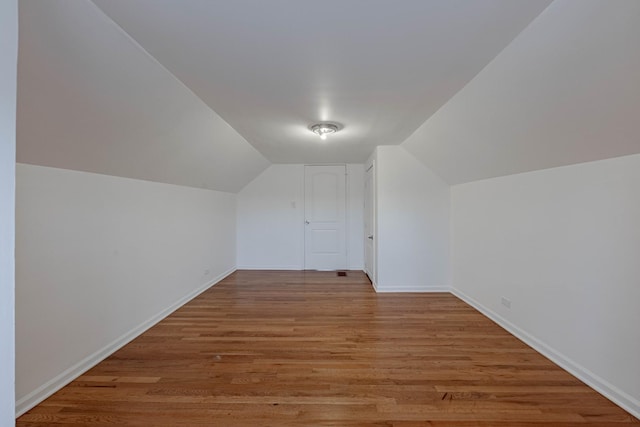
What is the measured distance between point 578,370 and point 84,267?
3.75 m

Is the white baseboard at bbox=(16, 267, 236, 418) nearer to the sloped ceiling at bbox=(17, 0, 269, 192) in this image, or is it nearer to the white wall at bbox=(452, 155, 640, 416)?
the sloped ceiling at bbox=(17, 0, 269, 192)

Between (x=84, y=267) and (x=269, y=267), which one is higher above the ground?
(x=84, y=267)

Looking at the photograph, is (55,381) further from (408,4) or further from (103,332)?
(408,4)

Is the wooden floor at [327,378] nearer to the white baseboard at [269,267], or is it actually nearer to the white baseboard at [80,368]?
the white baseboard at [80,368]

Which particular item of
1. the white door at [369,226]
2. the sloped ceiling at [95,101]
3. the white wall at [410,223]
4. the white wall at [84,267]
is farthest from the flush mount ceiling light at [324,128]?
the white wall at [84,267]

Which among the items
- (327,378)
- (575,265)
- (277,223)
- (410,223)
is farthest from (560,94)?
(277,223)

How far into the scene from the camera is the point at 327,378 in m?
2.04

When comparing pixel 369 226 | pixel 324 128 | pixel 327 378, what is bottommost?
pixel 327 378

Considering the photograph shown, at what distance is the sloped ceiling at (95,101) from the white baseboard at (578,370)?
11.7 feet

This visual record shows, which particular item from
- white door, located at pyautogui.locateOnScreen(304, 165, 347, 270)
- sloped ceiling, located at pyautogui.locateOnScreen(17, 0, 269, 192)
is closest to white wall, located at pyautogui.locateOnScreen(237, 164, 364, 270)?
white door, located at pyautogui.locateOnScreen(304, 165, 347, 270)

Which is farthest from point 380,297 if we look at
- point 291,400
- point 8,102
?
point 8,102

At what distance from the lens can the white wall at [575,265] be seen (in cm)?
176

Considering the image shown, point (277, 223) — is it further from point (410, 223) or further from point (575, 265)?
point (575, 265)

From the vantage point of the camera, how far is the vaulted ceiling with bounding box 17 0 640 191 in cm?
130
